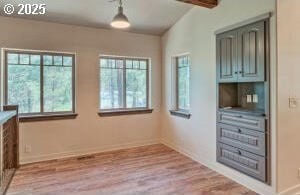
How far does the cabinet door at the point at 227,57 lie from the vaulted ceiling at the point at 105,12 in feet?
3.75

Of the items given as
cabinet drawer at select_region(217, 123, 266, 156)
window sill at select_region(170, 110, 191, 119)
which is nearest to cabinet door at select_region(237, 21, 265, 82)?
cabinet drawer at select_region(217, 123, 266, 156)

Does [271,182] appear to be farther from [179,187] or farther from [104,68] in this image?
[104,68]

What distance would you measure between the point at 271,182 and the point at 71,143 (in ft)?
11.4

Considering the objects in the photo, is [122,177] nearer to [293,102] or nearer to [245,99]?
[245,99]

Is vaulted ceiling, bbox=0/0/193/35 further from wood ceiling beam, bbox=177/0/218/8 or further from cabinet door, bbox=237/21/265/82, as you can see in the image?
cabinet door, bbox=237/21/265/82

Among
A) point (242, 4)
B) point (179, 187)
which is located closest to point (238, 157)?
point (179, 187)

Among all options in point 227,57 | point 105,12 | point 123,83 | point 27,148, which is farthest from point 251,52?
Answer: point 27,148

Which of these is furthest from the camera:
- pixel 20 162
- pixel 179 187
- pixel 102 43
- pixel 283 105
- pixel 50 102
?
pixel 102 43

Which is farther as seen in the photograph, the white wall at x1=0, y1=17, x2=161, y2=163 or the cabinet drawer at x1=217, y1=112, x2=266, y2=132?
the white wall at x1=0, y1=17, x2=161, y2=163

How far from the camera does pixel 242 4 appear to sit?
3.05m

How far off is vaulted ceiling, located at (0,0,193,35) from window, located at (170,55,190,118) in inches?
33.9

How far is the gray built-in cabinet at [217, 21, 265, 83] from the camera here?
9.09 ft

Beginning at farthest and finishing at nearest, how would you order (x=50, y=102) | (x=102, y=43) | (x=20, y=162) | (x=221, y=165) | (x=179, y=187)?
(x=102, y=43), (x=50, y=102), (x=20, y=162), (x=221, y=165), (x=179, y=187)

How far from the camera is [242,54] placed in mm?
3051
